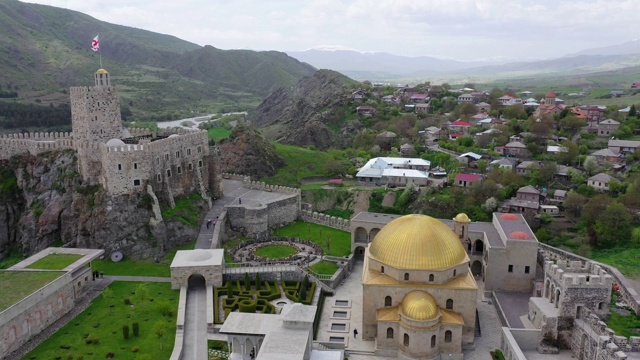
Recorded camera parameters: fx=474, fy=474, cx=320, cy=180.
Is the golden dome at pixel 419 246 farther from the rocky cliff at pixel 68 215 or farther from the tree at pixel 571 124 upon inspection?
the tree at pixel 571 124

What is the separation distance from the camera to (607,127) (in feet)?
250

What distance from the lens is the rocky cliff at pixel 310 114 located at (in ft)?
334

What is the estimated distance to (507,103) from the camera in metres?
106

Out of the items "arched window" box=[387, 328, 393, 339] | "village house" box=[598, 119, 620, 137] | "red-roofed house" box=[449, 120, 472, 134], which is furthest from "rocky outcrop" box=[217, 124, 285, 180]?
"village house" box=[598, 119, 620, 137]

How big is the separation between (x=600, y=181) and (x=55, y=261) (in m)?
60.3

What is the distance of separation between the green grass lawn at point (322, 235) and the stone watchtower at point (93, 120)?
71.5 ft

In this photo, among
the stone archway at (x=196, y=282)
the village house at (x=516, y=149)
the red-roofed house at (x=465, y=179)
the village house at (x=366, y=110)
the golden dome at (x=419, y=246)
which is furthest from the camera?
the village house at (x=366, y=110)

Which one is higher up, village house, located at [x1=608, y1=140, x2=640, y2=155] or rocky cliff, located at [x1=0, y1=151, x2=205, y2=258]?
village house, located at [x1=608, y1=140, x2=640, y2=155]

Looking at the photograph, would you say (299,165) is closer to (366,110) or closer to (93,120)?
(366,110)

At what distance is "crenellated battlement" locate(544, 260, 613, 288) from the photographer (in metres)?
32.7

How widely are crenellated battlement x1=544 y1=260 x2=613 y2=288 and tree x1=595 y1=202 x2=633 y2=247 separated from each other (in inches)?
586

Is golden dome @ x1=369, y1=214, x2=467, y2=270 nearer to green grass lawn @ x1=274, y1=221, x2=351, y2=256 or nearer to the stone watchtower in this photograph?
green grass lawn @ x1=274, y1=221, x2=351, y2=256

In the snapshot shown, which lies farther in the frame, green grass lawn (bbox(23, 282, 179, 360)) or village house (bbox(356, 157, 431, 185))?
village house (bbox(356, 157, 431, 185))

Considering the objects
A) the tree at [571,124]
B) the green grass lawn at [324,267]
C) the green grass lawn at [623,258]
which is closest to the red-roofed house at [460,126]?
the tree at [571,124]
